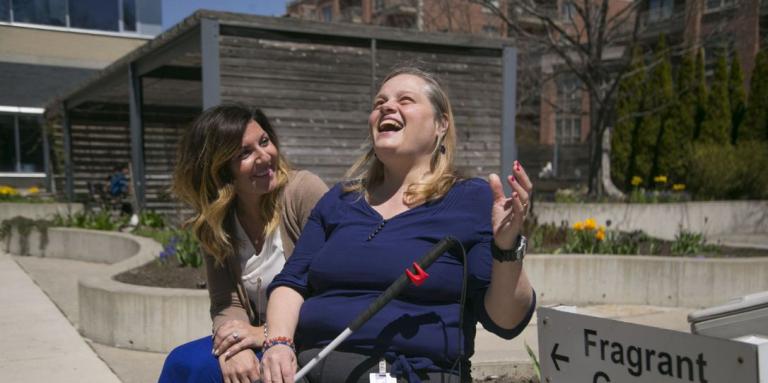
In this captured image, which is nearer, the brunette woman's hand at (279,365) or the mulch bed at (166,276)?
the brunette woman's hand at (279,365)

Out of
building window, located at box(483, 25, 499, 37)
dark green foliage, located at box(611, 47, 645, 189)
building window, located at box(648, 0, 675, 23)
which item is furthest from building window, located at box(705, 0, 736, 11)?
dark green foliage, located at box(611, 47, 645, 189)

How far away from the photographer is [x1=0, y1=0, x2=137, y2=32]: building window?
20.2 m

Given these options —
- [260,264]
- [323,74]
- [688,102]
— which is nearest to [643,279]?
[323,74]

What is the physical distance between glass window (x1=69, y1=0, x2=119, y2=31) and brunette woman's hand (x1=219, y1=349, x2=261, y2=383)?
22.8 metres

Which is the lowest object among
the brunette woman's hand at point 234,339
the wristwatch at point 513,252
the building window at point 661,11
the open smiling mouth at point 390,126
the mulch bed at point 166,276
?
the mulch bed at point 166,276

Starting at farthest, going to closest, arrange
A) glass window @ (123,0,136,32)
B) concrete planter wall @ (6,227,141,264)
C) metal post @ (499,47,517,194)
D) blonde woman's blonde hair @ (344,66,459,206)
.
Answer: glass window @ (123,0,136,32), concrete planter wall @ (6,227,141,264), metal post @ (499,47,517,194), blonde woman's blonde hair @ (344,66,459,206)

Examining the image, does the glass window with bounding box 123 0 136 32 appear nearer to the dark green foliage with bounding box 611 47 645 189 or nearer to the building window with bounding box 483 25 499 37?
the building window with bounding box 483 25 499 37

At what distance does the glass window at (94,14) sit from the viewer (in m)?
21.8

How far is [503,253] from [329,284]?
0.60 metres

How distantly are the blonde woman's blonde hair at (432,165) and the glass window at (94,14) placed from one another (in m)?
22.6

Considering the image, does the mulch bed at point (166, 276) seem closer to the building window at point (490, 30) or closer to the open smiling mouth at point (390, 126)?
the open smiling mouth at point (390, 126)

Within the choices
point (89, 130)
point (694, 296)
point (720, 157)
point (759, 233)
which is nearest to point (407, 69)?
point (694, 296)

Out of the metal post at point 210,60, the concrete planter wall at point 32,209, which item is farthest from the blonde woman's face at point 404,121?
the concrete planter wall at point 32,209

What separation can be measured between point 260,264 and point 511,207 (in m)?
1.24
